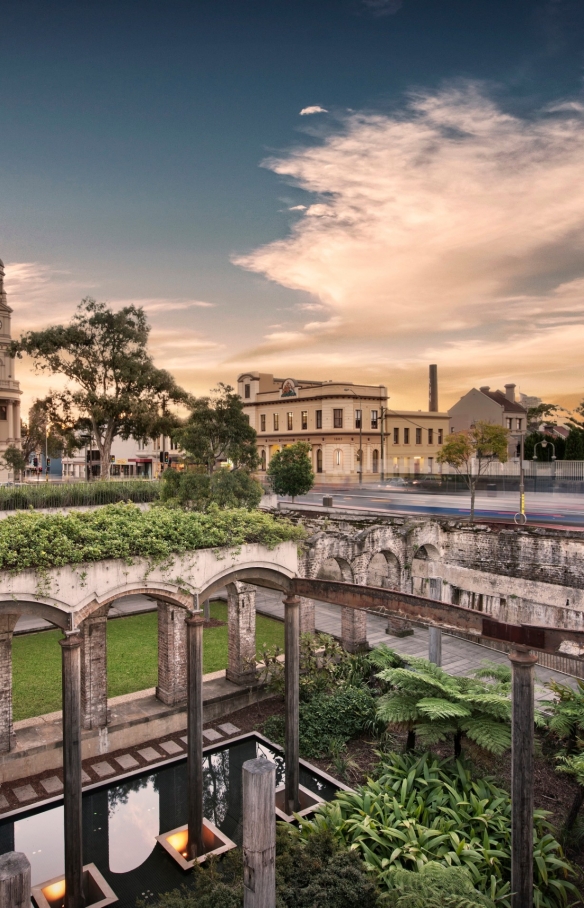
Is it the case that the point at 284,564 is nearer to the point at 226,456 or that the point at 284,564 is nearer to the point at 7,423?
the point at 226,456

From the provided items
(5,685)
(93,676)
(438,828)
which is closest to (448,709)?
(438,828)

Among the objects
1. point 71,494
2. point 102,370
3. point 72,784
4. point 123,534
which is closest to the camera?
point 72,784

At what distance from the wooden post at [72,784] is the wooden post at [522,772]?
5011mm

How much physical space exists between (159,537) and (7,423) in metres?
44.9

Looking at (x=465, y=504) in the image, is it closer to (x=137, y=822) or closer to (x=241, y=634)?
(x=241, y=634)

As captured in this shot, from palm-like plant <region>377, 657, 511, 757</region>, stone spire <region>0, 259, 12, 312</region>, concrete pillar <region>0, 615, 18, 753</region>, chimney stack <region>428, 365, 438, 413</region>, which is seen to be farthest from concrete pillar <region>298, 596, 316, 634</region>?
chimney stack <region>428, 365, 438, 413</region>

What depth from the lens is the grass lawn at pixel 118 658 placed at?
14258mm

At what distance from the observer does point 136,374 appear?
114 ft

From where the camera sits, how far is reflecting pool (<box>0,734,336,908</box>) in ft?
27.1

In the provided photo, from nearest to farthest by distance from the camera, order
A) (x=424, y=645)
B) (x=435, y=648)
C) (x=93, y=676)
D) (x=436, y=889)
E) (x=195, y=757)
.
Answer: (x=436, y=889) < (x=195, y=757) < (x=93, y=676) < (x=435, y=648) < (x=424, y=645)

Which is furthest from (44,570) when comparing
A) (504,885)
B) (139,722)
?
(504,885)

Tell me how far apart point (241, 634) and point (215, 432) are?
1085 centimetres

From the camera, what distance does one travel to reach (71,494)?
25141mm

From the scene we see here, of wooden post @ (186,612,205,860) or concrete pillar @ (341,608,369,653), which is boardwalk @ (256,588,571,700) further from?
wooden post @ (186,612,205,860)
